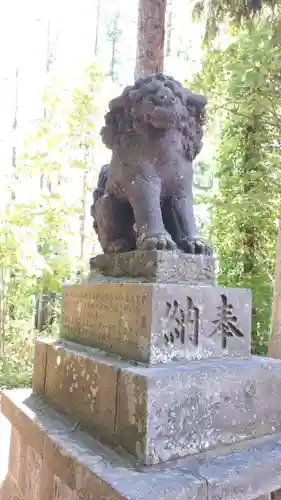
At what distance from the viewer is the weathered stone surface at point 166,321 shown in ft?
5.74

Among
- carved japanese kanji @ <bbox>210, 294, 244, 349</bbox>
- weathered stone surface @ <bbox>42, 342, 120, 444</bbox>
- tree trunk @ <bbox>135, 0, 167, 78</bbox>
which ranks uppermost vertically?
tree trunk @ <bbox>135, 0, 167, 78</bbox>

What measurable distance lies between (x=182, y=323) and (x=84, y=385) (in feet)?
1.83

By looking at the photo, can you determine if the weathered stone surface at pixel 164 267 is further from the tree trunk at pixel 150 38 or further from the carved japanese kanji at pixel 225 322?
the tree trunk at pixel 150 38

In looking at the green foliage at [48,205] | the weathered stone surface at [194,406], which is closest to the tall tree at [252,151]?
the green foliage at [48,205]

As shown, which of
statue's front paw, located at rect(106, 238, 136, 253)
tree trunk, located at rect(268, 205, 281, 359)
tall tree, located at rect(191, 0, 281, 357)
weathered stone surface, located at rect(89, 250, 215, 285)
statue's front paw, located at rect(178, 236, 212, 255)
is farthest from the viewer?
tall tree, located at rect(191, 0, 281, 357)

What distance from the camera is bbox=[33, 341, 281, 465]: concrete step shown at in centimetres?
156

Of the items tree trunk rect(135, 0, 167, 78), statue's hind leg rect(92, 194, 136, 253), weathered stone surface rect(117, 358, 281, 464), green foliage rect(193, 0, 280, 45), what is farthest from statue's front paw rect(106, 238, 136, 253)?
green foliage rect(193, 0, 280, 45)

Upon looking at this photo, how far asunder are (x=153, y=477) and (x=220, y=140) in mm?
6589

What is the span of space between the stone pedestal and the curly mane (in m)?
0.66

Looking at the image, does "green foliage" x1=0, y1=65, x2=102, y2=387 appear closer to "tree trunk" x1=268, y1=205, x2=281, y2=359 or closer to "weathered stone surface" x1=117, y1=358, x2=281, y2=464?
"tree trunk" x1=268, y1=205, x2=281, y2=359

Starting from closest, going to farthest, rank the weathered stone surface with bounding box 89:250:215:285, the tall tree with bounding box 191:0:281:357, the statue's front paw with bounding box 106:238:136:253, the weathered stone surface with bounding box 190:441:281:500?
the weathered stone surface with bounding box 190:441:281:500, the weathered stone surface with bounding box 89:250:215:285, the statue's front paw with bounding box 106:238:136:253, the tall tree with bounding box 191:0:281:357

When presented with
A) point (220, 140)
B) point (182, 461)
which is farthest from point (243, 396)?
point (220, 140)

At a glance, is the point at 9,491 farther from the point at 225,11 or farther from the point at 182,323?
the point at 225,11

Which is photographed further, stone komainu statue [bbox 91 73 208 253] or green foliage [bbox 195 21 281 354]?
green foliage [bbox 195 21 281 354]
